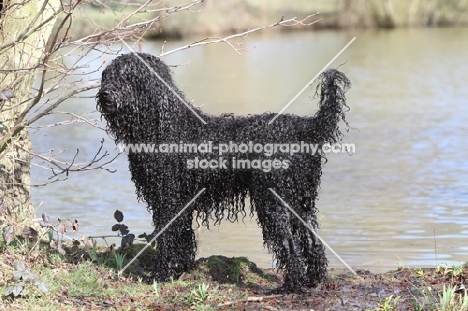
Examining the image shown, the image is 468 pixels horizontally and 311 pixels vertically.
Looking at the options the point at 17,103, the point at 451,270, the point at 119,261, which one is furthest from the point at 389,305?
the point at 17,103

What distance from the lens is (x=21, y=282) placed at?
16.7 feet

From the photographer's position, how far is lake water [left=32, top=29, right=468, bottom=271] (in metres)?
7.53

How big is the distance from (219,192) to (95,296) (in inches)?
48.8

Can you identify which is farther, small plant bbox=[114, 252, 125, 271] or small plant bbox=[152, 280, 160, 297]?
small plant bbox=[114, 252, 125, 271]

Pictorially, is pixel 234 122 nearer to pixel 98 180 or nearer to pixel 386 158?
pixel 98 180

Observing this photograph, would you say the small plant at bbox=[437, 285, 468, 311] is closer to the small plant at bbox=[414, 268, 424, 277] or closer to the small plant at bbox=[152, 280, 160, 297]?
the small plant at bbox=[414, 268, 424, 277]

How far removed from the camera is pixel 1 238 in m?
6.25

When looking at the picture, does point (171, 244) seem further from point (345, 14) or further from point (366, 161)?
point (345, 14)

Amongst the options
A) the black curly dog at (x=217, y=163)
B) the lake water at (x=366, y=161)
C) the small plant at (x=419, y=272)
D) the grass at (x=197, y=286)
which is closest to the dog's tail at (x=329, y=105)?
the black curly dog at (x=217, y=163)

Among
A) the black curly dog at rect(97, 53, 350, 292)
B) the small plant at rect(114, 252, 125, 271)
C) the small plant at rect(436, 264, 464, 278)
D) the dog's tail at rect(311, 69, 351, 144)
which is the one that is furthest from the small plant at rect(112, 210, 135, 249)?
the small plant at rect(436, 264, 464, 278)

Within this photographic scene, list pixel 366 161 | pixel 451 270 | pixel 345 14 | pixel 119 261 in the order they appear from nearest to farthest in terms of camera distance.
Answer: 1. pixel 451 270
2. pixel 119 261
3. pixel 366 161
4. pixel 345 14

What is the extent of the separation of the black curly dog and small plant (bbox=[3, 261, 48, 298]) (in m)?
0.99

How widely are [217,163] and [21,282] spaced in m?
1.68

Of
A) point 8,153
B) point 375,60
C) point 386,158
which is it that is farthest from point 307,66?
point 8,153
